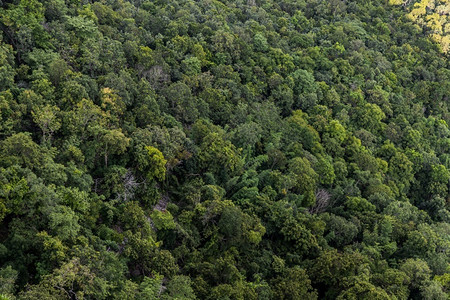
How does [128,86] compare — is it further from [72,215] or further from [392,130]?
[392,130]

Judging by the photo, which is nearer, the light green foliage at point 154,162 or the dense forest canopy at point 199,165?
the dense forest canopy at point 199,165

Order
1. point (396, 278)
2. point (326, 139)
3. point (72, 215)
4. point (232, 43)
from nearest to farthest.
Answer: point (72, 215), point (396, 278), point (326, 139), point (232, 43)

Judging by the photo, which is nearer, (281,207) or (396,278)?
(396,278)

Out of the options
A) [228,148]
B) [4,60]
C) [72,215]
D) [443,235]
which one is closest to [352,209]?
[443,235]

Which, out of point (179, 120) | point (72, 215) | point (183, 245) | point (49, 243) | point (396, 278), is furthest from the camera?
point (179, 120)

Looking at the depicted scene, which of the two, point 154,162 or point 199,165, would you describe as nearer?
point 154,162

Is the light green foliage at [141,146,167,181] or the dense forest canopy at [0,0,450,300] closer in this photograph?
the dense forest canopy at [0,0,450,300]

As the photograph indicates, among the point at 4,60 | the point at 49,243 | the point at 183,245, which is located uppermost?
the point at 4,60

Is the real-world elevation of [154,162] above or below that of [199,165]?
above
